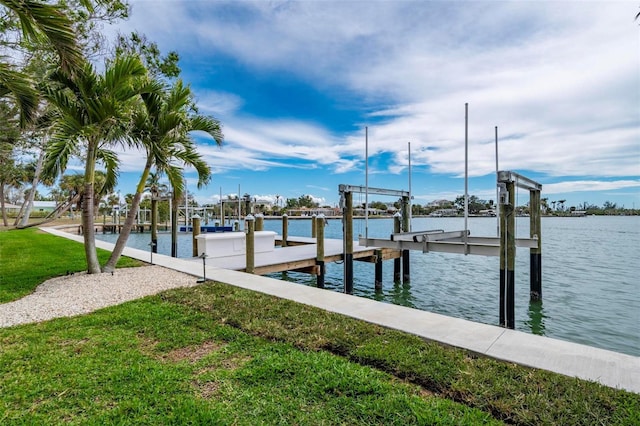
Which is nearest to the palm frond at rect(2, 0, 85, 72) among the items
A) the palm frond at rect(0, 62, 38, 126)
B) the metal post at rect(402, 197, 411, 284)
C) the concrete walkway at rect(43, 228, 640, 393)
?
the palm frond at rect(0, 62, 38, 126)

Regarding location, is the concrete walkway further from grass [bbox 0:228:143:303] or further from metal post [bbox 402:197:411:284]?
metal post [bbox 402:197:411:284]

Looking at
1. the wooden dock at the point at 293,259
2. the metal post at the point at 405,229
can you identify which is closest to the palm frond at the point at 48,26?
the wooden dock at the point at 293,259

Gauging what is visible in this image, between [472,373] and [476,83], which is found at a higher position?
[476,83]

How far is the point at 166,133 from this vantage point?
25.5 ft

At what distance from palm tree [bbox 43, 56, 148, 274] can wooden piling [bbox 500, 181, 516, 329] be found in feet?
25.4

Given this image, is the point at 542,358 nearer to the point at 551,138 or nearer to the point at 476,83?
the point at 476,83

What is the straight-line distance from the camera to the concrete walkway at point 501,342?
3.01 metres

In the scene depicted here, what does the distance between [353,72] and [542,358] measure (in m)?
12.5

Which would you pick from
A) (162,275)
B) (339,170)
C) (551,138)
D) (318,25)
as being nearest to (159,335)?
(162,275)

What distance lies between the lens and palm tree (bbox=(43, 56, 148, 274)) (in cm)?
645

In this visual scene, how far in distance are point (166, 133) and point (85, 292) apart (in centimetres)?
372

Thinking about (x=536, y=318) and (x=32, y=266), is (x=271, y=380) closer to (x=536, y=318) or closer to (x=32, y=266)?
(x=536, y=318)

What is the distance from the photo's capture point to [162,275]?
7715 millimetres

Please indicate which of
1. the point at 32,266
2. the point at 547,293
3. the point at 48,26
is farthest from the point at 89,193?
the point at 547,293
